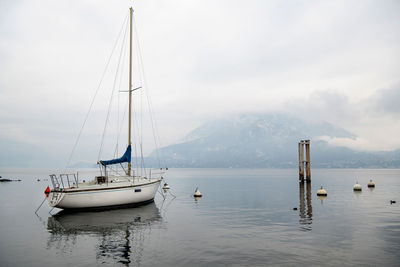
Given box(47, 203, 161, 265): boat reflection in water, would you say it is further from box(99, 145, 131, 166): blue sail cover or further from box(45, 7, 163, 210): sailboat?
box(99, 145, 131, 166): blue sail cover

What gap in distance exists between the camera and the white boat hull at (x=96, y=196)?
2803cm

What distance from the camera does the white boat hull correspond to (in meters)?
28.0

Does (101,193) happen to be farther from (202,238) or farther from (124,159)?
(202,238)

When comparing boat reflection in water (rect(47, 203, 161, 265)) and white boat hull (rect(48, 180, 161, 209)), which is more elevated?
white boat hull (rect(48, 180, 161, 209))

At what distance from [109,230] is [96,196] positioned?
8.33 meters

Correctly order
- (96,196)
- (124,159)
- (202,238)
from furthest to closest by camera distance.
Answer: (124,159)
(96,196)
(202,238)

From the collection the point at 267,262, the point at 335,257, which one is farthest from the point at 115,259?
the point at 335,257

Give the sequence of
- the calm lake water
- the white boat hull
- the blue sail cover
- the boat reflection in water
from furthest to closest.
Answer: the blue sail cover → the white boat hull → the boat reflection in water → the calm lake water

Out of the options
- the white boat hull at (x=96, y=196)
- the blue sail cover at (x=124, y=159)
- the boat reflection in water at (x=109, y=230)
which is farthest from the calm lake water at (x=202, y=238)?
the blue sail cover at (x=124, y=159)

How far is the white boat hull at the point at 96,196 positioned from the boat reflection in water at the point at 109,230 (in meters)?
0.91

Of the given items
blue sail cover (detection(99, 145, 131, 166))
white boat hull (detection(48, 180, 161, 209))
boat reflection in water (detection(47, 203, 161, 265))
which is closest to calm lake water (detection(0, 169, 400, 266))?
boat reflection in water (detection(47, 203, 161, 265))

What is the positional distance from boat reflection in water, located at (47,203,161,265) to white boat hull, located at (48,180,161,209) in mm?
907

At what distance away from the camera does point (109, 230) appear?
21.3 m

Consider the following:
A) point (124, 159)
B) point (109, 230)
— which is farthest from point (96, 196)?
point (109, 230)
